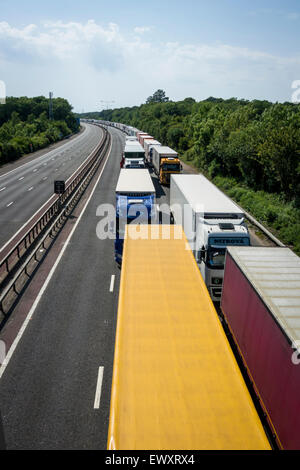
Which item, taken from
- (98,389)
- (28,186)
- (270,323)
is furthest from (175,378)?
(28,186)

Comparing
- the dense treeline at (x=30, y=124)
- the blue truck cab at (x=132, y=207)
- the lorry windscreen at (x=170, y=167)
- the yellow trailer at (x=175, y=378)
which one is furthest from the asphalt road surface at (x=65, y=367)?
the dense treeline at (x=30, y=124)

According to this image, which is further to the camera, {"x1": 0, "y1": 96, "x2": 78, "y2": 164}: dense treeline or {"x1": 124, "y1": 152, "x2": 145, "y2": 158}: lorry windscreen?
{"x1": 0, "y1": 96, "x2": 78, "y2": 164}: dense treeline

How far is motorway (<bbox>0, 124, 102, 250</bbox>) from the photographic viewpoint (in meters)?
26.7

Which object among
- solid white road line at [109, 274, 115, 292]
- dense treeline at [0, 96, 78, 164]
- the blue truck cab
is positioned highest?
dense treeline at [0, 96, 78, 164]

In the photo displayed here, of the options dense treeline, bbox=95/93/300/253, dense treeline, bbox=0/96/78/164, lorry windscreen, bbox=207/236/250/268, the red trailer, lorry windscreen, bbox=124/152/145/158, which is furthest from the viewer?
dense treeline, bbox=0/96/78/164

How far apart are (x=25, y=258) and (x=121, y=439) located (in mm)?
15341

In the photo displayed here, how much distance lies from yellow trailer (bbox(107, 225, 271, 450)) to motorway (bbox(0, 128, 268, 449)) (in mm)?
3183

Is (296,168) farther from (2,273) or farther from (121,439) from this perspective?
(121,439)

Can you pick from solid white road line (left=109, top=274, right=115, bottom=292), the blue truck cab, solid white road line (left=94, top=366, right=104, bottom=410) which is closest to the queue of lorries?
the blue truck cab

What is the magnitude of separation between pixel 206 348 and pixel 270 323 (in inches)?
68.0

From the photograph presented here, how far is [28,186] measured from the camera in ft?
128

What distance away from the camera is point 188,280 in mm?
11023

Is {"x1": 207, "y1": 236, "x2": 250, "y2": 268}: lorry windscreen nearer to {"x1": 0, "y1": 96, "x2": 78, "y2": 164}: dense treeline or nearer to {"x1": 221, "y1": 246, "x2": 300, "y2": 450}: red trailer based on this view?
{"x1": 221, "y1": 246, "x2": 300, "y2": 450}: red trailer

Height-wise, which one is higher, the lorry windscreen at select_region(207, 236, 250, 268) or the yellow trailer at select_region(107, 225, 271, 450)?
the lorry windscreen at select_region(207, 236, 250, 268)
